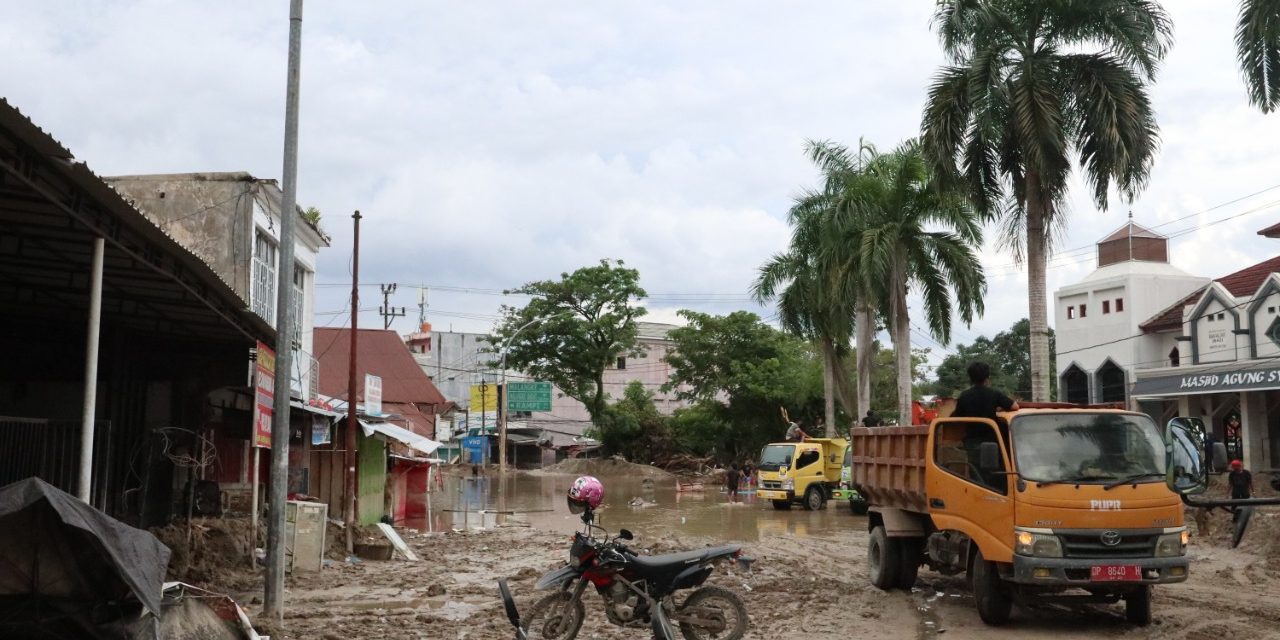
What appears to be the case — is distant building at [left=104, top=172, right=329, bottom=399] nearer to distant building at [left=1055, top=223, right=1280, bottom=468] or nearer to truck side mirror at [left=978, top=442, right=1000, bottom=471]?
truck side mirror at [left=978, top=442, right=1000, bottom=471]

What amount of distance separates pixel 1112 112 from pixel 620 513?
1910 cm

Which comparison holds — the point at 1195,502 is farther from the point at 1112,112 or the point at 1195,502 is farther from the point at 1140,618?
the point at 1112,112

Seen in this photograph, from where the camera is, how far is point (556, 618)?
977cm

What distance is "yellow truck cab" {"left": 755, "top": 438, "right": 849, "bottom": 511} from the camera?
111ft

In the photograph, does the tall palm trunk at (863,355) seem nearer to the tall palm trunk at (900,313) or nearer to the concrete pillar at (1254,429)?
the tall palm trunk at (900,313)

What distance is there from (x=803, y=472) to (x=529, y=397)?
29.7 m

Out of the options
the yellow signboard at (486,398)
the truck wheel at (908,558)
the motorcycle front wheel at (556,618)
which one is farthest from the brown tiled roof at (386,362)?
the motorcycle front wheel at (556,618)

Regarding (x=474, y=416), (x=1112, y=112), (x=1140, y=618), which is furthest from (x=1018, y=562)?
(x=474, y=416)

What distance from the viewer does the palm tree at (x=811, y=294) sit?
121ft

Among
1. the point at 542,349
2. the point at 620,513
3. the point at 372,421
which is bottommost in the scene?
the point at 620,513

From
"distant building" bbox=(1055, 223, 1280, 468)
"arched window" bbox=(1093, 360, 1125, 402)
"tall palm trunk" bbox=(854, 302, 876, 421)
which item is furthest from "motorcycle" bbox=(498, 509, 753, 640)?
"arched window" bbox=(1093, 360, 1125, 402)

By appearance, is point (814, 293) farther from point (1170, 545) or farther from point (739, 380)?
point (1170, 545)

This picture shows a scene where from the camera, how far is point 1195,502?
31.7ft

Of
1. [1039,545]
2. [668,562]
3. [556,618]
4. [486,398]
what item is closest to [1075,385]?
[486,398]
